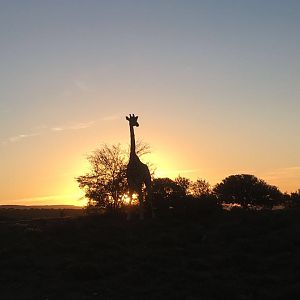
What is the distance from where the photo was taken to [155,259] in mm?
20969

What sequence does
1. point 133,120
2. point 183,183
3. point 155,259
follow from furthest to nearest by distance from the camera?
point 183,183 < point 133,120 < point 155,259

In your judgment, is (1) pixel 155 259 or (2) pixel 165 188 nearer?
(1) pixel 155 259

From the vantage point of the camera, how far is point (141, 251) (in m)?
22.5

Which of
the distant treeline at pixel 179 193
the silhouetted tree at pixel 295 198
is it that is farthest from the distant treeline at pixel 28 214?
the silhouetted tree at pixel 295 198

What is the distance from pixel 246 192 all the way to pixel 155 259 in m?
28.2

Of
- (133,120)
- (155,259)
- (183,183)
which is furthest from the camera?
(183,183)

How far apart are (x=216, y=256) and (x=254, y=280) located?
3.90 metres

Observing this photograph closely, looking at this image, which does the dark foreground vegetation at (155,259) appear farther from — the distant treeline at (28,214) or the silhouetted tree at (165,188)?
the distant treeline at (28,214)

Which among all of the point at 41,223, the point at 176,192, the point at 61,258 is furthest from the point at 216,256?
the point at 176,192

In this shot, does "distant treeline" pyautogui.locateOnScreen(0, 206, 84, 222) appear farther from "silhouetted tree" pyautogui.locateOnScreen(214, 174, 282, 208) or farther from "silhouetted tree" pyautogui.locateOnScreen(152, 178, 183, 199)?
"silhouetted tree" pyautogui.locateOnScreen(214, 174, 282, 208)

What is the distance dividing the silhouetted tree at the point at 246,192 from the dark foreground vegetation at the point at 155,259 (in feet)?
56.3

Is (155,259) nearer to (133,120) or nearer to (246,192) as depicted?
(133,120)

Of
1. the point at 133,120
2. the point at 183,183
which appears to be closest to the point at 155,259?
the point at 133,120

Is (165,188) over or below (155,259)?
over
